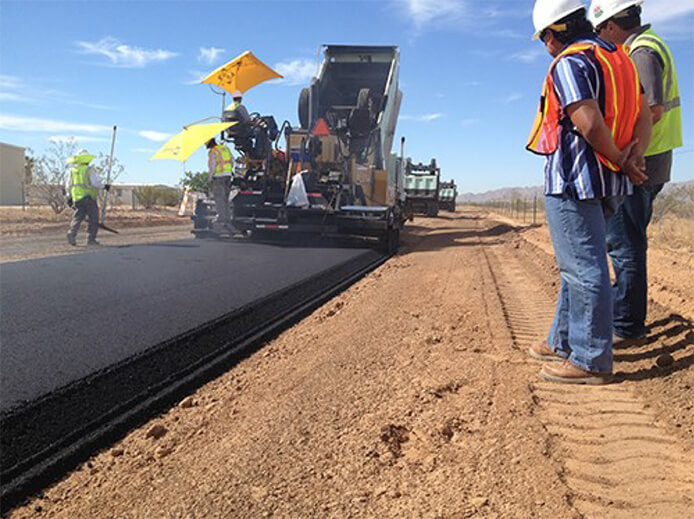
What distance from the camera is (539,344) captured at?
327 centimetres

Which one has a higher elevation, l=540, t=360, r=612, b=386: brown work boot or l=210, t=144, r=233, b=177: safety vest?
l=210, t=144, r=233, b=177: safety vest

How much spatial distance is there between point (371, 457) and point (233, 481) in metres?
0.51

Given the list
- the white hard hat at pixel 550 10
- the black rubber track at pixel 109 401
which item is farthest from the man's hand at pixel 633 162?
the black rubber track at pixel 109 401

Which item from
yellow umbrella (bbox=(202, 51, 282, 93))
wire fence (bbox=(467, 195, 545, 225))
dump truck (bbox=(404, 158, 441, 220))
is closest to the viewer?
yellow umbrella (bbox=(202, 51, 282, 93))

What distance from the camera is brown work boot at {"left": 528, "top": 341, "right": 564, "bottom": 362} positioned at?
315 centimetres

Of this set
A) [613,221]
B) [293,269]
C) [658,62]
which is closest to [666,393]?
[613,221]

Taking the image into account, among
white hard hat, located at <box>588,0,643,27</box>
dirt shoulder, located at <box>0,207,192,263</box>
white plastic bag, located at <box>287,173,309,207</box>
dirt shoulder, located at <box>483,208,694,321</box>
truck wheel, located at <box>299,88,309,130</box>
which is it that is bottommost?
dirt shoulder, located at <box>0,207,192,263</box>

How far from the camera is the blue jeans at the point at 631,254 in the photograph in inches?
127

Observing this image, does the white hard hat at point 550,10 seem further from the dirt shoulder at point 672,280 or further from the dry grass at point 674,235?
the dry grass at point 674,235

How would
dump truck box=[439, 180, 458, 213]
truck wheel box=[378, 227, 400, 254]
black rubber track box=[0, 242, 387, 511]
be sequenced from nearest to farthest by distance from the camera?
black rubber track box=[0, 242, 387, 511]
truck wheel box=[378, 227, 400, 254]
dump truck box=[439, 180, 458, 213]

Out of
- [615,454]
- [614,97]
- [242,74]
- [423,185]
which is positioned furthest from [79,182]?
[423,185]

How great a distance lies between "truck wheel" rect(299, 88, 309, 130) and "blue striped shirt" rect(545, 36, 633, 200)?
8.81 metres

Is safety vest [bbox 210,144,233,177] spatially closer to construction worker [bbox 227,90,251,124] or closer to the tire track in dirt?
construction worker [bbox 227,90,251,124]

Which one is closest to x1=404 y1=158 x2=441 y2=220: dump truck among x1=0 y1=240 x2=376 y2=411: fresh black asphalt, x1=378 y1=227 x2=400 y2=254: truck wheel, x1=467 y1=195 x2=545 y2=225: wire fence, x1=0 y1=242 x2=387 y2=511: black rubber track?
x1=467 y1=195 x2=545 y2=225: wire fence
